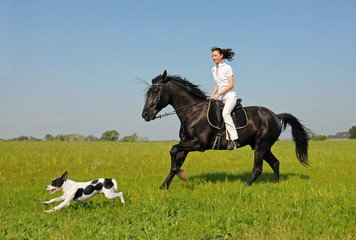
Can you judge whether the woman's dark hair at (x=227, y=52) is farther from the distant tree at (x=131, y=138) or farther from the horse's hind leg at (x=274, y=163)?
the distant tree at (x=131, y=138)

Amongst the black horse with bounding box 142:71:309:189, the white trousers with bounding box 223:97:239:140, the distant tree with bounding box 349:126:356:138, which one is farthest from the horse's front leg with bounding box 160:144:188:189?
the distant tree with bounding box 349:126:356:138

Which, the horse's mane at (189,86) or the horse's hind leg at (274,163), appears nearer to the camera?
the horse's mane at (189,86)

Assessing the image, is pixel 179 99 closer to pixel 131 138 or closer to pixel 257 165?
pixel 257 165

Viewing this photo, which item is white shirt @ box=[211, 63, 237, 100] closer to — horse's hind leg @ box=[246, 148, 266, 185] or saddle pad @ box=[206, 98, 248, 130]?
saddle pad @ box=[206, 98, 248, 130]

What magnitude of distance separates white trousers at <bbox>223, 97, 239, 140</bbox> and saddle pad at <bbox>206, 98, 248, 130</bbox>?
0.58 feet

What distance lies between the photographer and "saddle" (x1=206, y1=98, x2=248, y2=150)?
8039 millimetres

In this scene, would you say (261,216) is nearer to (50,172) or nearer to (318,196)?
(318,196)

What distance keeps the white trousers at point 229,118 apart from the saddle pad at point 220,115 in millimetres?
178

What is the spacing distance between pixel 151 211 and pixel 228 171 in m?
6.46

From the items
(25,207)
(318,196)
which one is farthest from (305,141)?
(25,207)

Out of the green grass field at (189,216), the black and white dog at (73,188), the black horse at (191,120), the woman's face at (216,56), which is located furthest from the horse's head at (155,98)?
the black and white dog at (73,188)

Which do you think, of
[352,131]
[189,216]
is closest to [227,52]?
[189,216]

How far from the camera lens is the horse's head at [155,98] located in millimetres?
→ 7734

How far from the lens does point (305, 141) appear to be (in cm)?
1014
